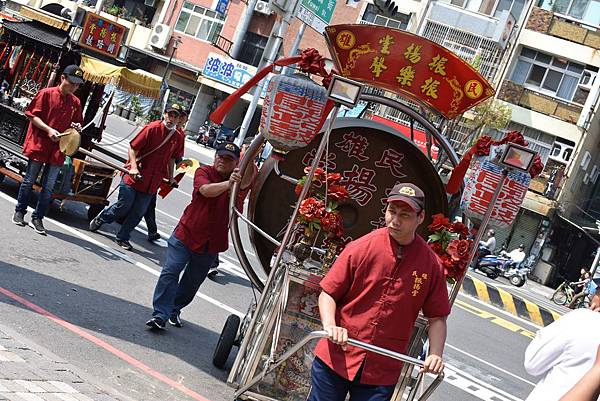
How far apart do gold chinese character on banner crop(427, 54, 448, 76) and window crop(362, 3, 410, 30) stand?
102 ft

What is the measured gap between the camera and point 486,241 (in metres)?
28.5

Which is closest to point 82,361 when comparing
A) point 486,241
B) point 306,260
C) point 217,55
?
point 306,260

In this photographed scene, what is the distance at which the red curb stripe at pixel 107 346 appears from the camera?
614 cm

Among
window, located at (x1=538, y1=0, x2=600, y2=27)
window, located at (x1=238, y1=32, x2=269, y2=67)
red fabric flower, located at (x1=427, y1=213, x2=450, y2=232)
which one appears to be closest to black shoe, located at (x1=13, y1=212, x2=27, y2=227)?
red fabric flower, located at (x1=427, y1=213, x2=450, y2=232)

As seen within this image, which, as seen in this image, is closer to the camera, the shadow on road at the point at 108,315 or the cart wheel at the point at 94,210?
the shadow on road at the point at 108,315

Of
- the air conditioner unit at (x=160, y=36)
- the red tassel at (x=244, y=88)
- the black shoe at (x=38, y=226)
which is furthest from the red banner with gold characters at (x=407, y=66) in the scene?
the air conditioner unit at (x=160, y=36)

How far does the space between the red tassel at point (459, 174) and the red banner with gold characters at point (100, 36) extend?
714 cm

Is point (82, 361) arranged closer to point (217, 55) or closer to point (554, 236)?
point (554, 236)

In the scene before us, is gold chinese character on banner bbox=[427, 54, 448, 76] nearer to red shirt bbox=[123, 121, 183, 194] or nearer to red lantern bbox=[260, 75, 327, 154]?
red lantern bbox=[260, 75, 327, 154]

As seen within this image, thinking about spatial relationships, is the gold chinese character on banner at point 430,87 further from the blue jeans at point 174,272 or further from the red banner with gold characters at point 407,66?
the blue jeans at point 174,272

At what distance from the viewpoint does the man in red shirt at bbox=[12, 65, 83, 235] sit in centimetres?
934

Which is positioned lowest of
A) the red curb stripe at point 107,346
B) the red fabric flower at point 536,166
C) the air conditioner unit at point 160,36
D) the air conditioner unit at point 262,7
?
the red curb stripe at point 107,346

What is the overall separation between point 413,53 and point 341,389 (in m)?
2.99

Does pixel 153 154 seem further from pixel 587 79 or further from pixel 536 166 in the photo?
pixel 587 79
